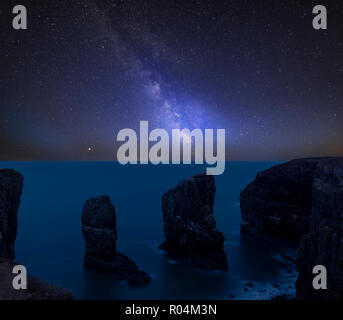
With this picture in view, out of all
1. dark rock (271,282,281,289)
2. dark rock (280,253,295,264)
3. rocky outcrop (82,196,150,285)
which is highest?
rocky outcrop (82,196,150,285)

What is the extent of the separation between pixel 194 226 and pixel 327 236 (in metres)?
18.1

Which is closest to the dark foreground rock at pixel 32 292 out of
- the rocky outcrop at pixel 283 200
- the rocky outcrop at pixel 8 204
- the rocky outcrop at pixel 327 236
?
the rocky outcrop at pixel 8 204

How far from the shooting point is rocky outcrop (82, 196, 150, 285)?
32.3 m

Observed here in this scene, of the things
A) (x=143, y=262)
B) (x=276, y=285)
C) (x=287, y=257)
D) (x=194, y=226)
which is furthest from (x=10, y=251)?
(x=287, y=257)

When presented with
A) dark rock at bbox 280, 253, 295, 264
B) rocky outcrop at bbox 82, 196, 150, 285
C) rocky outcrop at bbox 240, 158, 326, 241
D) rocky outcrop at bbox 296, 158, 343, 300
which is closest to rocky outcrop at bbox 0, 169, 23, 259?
rocky outcrop at bbox 82, 196, 150, 285

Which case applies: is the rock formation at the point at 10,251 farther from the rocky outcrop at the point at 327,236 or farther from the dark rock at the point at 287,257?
the dark rock at the point at 287,257

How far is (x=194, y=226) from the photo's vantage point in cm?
3578

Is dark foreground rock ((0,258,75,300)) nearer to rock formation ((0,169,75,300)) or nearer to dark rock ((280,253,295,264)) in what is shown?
rock formation ((0,169,75,300))

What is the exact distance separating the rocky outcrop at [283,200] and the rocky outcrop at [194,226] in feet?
47.0

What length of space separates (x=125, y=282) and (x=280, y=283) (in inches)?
728

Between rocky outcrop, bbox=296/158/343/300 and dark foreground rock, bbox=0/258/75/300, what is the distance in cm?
1953

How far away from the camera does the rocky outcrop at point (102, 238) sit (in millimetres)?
32344

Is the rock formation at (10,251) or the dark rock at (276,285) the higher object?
the rock formation at (10,251)
